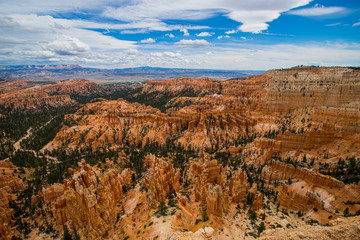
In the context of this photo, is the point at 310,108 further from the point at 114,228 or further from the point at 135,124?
the point at 114,228

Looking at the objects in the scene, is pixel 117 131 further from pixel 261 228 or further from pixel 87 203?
pixel 261 228

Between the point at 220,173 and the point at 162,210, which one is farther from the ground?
the point at 220,173

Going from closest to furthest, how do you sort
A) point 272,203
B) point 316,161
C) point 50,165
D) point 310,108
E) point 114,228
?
point 114,228 < point 272,203 < point 316,161 < point 50,165 < point 310,108

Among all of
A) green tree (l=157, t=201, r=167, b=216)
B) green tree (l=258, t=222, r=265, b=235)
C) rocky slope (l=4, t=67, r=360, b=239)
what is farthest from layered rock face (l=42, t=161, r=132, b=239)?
green tree (l=258, t=222, r=265, b=235)

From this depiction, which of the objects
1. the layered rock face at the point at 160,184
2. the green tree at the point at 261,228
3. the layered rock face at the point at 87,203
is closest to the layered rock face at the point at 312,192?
the green tree at the point at 261,228

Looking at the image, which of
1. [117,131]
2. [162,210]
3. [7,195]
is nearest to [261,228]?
[162,210]

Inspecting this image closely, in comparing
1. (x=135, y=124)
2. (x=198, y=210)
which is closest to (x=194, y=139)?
(x=135, y=124)

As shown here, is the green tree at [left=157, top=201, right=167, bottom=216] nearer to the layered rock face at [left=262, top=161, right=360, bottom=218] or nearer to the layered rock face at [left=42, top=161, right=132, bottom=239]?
the layered rock face at [left=42, top=161, right=132, bottom=239]
